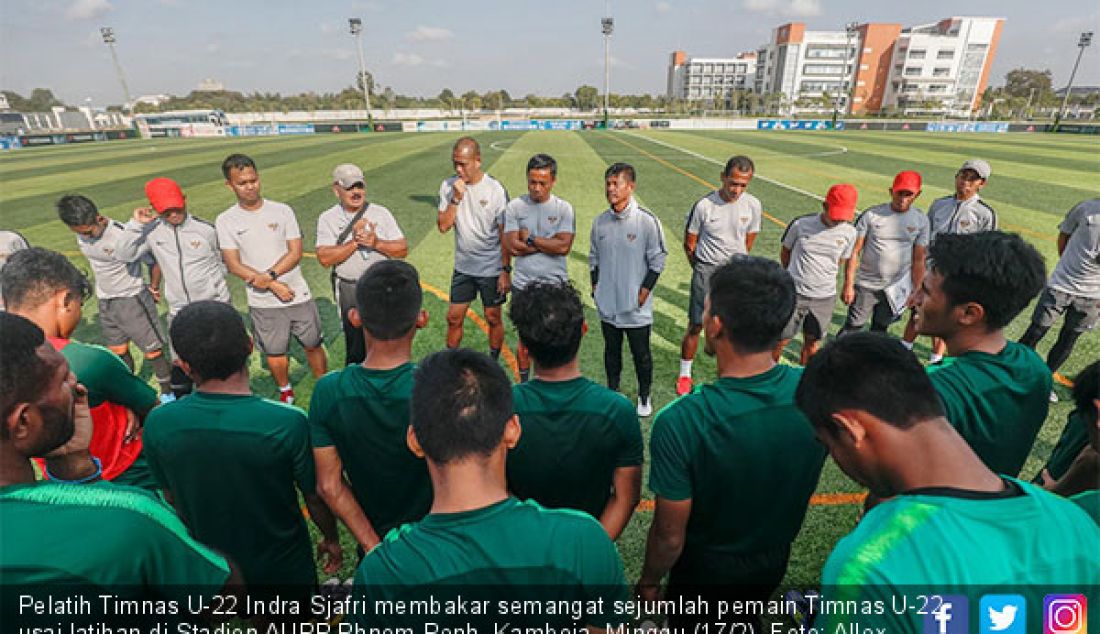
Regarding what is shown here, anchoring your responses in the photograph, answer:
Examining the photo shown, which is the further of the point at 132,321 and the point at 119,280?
the point at 132,321

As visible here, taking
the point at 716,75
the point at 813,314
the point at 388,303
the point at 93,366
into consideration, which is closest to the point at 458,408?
the point at 388,303

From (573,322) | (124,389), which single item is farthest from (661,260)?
Result: (124,389)

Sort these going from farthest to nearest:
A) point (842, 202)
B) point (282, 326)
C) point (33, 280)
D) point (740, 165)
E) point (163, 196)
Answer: point (740, 165)
point (282, 326)
point (842, 202)
point (163, 196)
point (33, 280)

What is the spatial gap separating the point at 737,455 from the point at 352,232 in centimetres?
416

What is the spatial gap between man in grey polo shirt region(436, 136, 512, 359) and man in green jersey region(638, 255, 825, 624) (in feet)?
11.6

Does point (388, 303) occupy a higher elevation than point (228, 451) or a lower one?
higher

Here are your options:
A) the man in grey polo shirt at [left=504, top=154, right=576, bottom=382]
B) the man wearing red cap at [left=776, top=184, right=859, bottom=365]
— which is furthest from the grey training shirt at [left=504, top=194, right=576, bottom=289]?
the man wearing red cap at [left=776, top=184, right=859, bottom=365]

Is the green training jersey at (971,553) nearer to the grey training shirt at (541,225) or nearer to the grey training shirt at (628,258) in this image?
the grey training shirt at (628,258)

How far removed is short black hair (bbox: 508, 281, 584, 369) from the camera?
225 centimetres

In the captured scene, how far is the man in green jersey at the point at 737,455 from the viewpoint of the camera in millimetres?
2104

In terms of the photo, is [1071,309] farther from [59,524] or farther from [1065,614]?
[59,524]

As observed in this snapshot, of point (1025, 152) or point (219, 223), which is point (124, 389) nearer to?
point (219, 223)

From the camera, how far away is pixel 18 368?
1551 millimetres

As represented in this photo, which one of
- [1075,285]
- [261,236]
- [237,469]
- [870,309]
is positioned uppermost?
[261,236]
